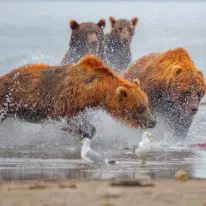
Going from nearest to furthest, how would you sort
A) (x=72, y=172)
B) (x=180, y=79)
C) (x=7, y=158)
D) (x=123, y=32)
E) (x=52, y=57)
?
(x=72, y=172) → (x=7, y=158) → (x=180, y=79) → (x=123, y=32) → (x=52, y=57)

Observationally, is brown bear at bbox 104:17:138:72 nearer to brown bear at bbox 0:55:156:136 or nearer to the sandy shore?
brown bear at bbox 0:55:156:136

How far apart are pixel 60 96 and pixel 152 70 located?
5.82ft

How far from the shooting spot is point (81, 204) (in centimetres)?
774

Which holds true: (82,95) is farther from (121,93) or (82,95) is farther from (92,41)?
(92,41)

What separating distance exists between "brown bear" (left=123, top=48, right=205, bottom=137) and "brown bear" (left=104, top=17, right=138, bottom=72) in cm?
341

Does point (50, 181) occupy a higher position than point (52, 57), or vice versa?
point (52, 57)

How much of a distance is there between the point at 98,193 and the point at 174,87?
6318 mm

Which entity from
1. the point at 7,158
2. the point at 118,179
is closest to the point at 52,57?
A: the point at 7,158

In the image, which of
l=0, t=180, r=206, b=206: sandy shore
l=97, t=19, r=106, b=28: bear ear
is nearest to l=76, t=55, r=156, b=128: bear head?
l=97, t=19, r=106, b=28: bear ear

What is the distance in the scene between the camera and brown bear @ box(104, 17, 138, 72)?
18.3m

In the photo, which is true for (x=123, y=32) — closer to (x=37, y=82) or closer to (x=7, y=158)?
(x=37, y=82)

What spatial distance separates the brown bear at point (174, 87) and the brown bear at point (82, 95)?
39.6 inches

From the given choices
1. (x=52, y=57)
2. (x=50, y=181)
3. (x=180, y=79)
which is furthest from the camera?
(x=52, y=57)

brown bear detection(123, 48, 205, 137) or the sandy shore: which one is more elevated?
brown bear detection(123, 48, 205, 137)
